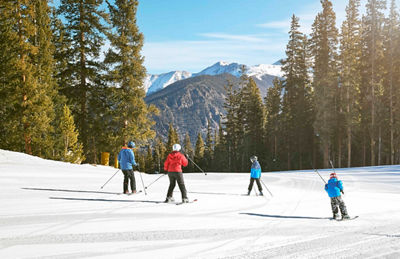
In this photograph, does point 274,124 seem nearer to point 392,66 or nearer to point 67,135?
point 392,66

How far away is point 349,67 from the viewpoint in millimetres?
37250

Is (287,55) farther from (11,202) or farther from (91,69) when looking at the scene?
(11,202)

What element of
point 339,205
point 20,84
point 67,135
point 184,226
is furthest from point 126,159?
point 20,84

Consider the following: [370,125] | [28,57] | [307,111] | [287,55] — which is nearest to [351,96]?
[370,125]

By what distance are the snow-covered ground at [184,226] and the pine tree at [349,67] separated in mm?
27326

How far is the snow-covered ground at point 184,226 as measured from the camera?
5.30m

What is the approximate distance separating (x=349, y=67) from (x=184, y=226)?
120ft

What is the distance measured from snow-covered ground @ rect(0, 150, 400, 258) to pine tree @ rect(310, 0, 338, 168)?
27833 millimetres

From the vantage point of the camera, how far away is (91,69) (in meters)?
25.7

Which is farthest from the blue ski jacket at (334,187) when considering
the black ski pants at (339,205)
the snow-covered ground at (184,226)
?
the snow-covered ground at (184,226)

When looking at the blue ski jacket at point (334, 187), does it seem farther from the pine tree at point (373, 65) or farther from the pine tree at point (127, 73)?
the pine tree at point (373, 65)

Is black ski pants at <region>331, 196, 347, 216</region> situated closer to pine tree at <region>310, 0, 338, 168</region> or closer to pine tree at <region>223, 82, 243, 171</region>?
pine tree at <region>310, 0, 338, 168</region>

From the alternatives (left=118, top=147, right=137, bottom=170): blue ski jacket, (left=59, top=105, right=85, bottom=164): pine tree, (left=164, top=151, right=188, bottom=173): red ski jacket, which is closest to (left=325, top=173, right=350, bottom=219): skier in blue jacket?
(left=164, top=151, right=188, bottom=173): red ski jacket

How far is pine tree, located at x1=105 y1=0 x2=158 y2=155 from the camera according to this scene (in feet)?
82.6
